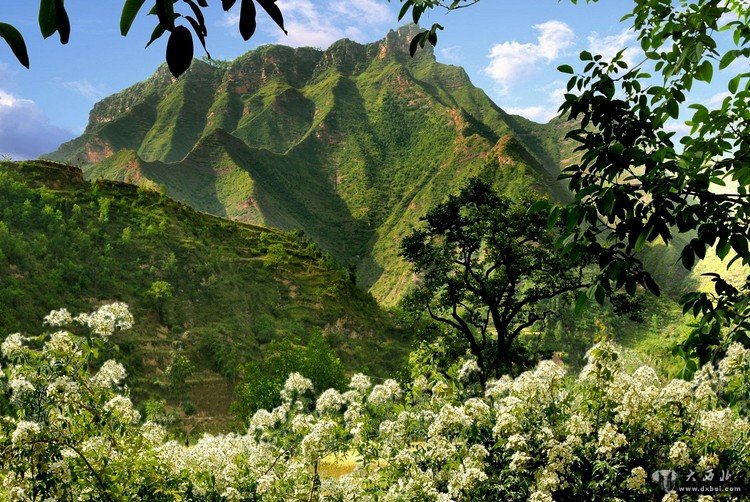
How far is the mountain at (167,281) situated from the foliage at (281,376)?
26.9 feet

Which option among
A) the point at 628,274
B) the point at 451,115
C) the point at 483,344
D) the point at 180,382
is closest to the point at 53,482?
the point at 628,274

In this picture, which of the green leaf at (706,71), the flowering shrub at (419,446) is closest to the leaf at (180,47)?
the green leaf at (706,71)

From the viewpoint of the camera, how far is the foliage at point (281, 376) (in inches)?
1306

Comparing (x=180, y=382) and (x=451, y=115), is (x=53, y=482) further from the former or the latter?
(x=451, y=115)

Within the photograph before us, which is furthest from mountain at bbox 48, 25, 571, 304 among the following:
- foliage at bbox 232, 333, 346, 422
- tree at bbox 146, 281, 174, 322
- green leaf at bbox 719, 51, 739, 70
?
green leaf at bbox 719, 51, 739, 70

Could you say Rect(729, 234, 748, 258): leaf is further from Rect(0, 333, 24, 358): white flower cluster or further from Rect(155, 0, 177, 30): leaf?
Rect(0, 333, 24, 358): white flower cluster

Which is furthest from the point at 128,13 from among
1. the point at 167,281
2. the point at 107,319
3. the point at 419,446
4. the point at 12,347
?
the point at 167,281

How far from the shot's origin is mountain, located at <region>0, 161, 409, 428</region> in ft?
151

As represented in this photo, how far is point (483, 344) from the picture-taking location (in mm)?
19438

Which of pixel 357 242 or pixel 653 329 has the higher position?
pixel 357 242

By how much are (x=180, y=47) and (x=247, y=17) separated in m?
0.19

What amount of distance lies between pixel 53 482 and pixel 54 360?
110cm

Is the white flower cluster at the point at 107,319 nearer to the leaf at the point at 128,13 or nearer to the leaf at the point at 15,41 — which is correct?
the leaf at the point at 15,41

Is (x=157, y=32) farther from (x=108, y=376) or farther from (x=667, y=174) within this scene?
(x=108, y=376)
